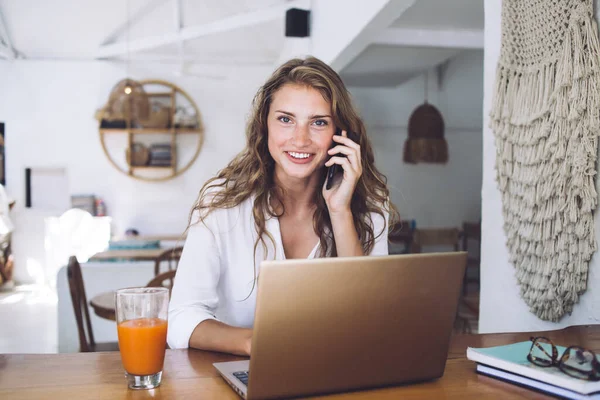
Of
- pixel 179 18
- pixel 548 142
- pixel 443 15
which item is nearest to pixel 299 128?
pixel 548 142

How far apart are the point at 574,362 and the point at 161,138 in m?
6.67

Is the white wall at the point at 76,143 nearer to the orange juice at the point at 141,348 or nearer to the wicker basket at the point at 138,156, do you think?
the wicker basket at the point at 138,156

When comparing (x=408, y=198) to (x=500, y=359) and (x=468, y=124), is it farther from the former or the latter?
(x=500, y=359)

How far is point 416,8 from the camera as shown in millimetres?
3850

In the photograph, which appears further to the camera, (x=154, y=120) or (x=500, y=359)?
(x=154, y=120)

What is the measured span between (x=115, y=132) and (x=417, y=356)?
6.66m

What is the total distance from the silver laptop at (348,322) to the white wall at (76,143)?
6.48 metres

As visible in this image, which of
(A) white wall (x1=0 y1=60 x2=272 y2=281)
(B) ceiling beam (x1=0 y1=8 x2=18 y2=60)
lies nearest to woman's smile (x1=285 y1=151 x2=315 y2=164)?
(A) white wall (x1=0 y1=60 x2=272 y2=281)

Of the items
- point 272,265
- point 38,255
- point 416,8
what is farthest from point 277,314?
point 38,255

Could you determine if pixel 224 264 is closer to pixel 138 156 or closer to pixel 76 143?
pixel 138 156

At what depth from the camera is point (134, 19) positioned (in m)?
6.81

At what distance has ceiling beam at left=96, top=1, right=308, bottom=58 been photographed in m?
5.28

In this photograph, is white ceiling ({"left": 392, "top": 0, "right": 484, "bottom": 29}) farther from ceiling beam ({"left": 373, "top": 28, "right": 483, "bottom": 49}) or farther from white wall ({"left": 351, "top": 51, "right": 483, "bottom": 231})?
white wall ({"left": 351, "top": 51, "right": 483, "bottom": 231})

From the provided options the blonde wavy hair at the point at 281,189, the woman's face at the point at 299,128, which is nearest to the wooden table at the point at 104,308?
the blonde wavy hair at the point at 281,189
